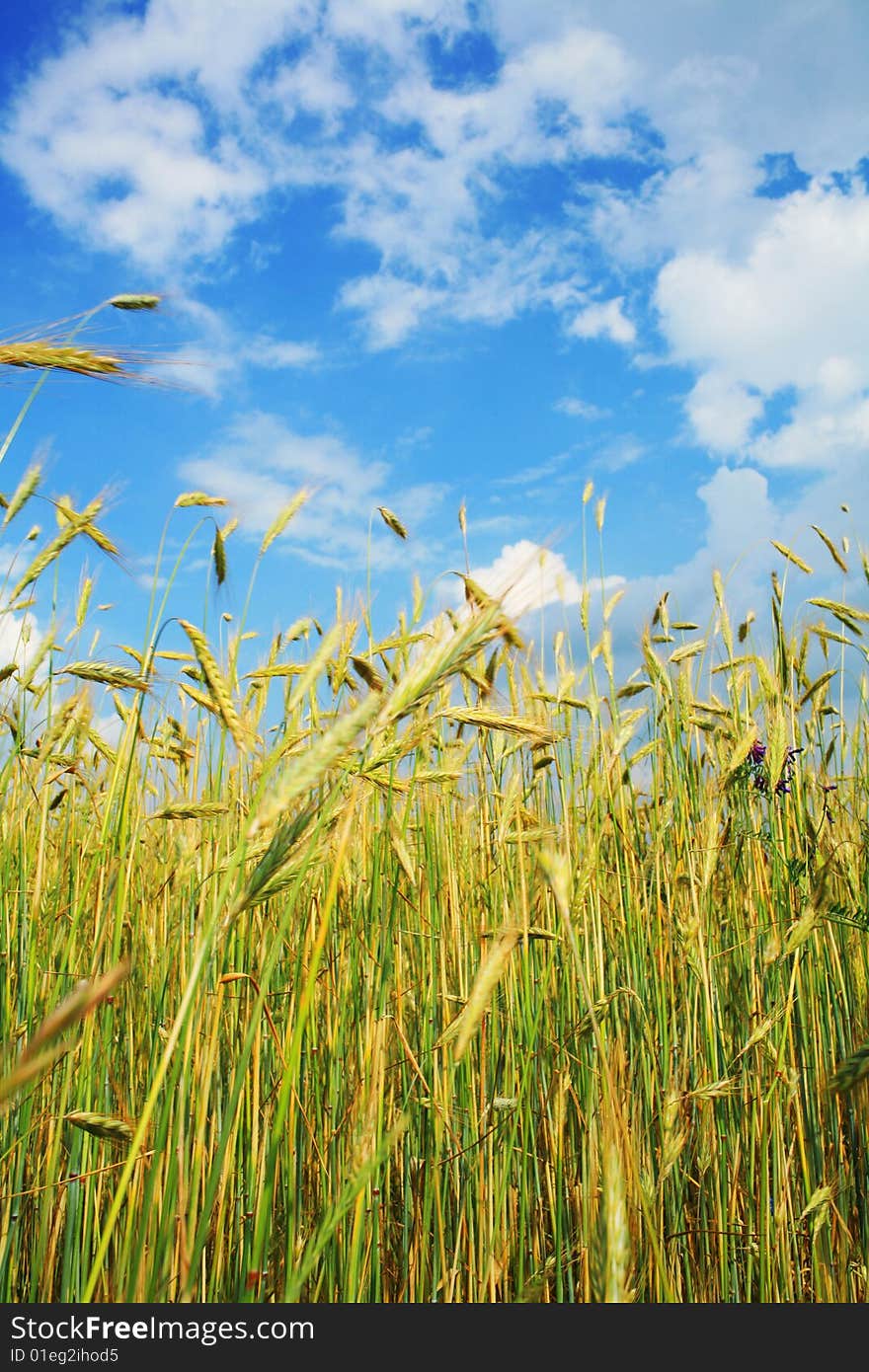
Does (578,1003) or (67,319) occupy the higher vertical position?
(67,319)

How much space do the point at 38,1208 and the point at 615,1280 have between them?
1.23 metres

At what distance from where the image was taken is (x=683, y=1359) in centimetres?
119

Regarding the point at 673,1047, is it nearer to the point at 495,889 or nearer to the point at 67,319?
the point at 495,889

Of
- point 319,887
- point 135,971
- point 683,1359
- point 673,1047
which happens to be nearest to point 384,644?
point 319,887

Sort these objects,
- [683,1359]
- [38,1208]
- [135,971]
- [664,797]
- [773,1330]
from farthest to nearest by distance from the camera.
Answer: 1. [664,797]
2. [135,971]
3. [38,1208]
4. [773,1330]
5. [683,1359]

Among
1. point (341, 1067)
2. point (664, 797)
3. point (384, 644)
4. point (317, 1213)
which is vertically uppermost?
point (384, 644)

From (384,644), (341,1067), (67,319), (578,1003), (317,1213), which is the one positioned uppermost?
(67,319)

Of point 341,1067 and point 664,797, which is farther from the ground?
point 664,797

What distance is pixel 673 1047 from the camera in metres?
1.91

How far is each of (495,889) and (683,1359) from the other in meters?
1.05

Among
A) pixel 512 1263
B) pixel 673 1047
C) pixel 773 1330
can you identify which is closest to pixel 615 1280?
pixel 773 1330

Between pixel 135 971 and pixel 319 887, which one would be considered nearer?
pixel 319 887

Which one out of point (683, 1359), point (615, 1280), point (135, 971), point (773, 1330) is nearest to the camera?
point (615, 1280)

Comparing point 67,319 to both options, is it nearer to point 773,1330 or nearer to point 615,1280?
point 615,1280
